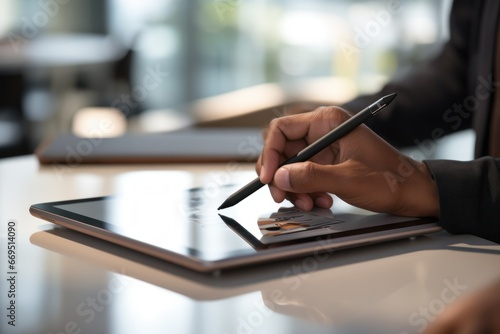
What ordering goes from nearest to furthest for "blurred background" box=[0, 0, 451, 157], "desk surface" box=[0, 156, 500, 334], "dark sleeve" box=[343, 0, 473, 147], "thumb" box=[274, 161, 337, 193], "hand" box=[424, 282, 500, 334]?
"hand" box=[424, 282, 500, 334], "desk surface" box=[0, 156, 500, 334], "thumb" box=[274, 161, 337, 193], "dark sleeve" box=[343, 0, 473, 147], "blurred background" box=[0, 0, 451, 157]

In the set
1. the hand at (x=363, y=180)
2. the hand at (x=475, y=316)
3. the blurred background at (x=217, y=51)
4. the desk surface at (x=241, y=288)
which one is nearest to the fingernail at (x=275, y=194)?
the hand at (x=363, y=180)

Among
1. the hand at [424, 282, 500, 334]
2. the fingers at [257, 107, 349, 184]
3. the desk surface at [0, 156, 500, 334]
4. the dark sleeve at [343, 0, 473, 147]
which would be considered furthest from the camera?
the dark sleeve at [343, 0, 473, 147]

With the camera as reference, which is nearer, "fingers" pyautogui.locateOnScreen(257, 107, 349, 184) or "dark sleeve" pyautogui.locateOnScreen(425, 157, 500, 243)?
"dark sleeve" pyautogui.locateOnScreen(425, 157, 500, 243)

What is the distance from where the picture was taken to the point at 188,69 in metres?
6.38

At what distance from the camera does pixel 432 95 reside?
4.89 feet

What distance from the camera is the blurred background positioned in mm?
5988

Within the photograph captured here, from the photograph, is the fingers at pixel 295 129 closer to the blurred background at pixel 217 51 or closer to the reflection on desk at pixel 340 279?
the reflection on desk at pixel 340 279

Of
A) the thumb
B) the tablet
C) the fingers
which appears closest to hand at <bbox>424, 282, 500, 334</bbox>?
the tablet

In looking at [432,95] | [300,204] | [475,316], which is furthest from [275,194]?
[432,95]

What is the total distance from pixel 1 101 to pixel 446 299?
16.6ft

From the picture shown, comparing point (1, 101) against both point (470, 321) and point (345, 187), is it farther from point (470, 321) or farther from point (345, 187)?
point (470, 321)

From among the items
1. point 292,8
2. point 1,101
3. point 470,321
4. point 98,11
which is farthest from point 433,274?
point 98,11

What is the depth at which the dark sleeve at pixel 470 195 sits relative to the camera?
70 cm

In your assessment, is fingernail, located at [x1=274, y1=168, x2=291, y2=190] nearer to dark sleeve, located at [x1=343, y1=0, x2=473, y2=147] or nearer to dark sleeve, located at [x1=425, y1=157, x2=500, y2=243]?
dark sleeve, located at [x1=425, y1=157, x2=500, y2=243]
